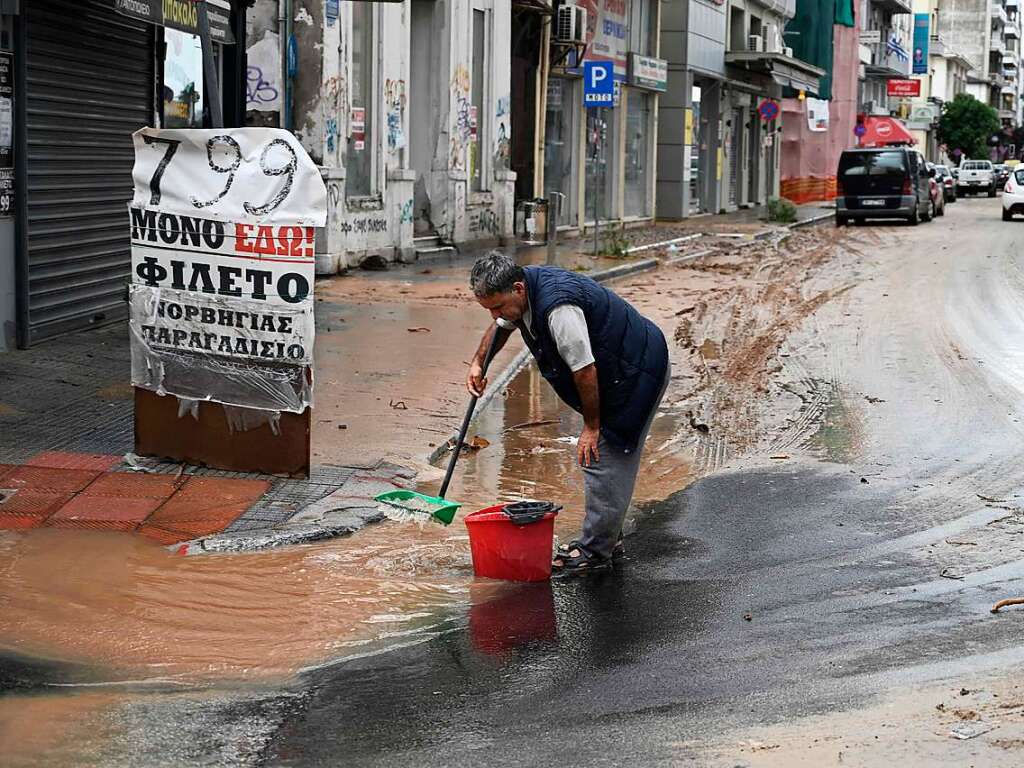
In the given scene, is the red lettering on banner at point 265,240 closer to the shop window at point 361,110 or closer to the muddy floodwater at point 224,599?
the muddy floodwater at point 224,599

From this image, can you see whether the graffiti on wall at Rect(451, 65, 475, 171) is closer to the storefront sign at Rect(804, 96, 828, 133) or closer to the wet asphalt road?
the wet asphalt road

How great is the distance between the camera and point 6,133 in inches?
440

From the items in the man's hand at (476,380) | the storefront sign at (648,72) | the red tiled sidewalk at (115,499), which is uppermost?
the storefront sign at (648,72)

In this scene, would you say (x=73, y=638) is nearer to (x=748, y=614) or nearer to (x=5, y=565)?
(x=5, y=565)

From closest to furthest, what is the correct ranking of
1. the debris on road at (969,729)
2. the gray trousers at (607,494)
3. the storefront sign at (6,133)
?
the debris on road at (969,729)
the gray trousers at (607,494)
the storefront sign at (6,133)

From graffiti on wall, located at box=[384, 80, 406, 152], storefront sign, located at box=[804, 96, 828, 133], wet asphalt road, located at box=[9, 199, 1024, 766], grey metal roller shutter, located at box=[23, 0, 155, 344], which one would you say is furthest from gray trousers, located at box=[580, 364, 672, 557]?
storefront sign, located at box=[804, 96, 828, 133]

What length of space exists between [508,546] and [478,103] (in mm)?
19413

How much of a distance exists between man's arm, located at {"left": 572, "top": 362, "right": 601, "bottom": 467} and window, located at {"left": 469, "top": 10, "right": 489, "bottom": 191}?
18187 millimetres

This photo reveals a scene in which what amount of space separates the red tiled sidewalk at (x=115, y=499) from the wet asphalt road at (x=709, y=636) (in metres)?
1.92

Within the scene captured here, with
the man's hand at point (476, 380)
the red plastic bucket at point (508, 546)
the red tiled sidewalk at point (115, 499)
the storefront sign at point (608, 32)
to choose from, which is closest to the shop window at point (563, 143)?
the storefront sign at point (608, 32)

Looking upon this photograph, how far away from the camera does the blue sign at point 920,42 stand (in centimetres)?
9088

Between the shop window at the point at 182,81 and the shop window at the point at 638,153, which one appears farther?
the shop window at the point at 638,153

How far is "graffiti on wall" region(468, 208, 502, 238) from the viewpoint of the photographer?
24.8 metres

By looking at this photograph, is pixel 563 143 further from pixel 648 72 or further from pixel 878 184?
pixel 878 184
